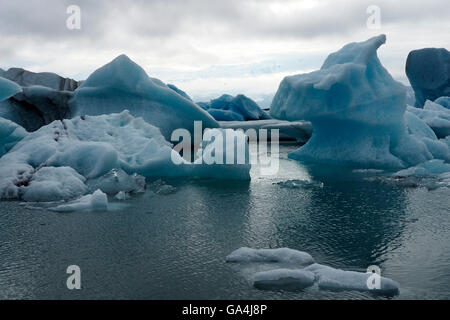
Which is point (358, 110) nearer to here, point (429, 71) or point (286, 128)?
point (286, 128)

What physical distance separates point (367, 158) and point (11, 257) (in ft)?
28.0

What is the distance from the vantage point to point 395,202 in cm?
685

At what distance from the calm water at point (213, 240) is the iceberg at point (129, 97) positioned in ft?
21.6

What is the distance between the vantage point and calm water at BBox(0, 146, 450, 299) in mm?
3621

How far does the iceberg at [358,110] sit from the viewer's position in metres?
10.7

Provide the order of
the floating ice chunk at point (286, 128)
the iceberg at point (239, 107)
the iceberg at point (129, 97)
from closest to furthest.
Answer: the iceberg at point (129, 97) → the floating ice chunk at point (286, 128) → the iceberg at point (239, 107)

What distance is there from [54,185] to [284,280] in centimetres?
466

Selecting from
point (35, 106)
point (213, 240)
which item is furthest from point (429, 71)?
point (213, 240)

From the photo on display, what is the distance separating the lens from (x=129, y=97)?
13711mm

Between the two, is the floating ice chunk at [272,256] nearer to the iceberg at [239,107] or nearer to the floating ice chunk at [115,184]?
the floating ice chunk at [115,184]

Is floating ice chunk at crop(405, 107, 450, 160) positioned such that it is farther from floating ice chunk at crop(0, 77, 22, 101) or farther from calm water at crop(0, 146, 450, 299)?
floating ice chunk at crop(0, 77, 22, 101)

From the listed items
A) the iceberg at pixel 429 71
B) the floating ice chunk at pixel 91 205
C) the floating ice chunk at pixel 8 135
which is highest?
the iceberg at pixel 429 71
